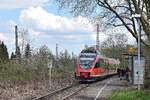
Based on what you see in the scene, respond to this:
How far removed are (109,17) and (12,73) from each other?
1046cm

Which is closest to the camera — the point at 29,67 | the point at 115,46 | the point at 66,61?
the point at 29,67

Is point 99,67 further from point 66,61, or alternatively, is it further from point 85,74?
point 66,61

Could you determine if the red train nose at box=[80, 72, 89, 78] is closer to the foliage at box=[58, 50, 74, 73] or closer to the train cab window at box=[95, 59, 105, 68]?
the train cab window at box=[95, 59, 105, 68]

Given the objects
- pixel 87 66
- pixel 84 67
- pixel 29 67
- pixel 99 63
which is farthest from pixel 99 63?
pixel 29 67

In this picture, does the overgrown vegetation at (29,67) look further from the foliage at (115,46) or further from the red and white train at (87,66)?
the foliage at (115,46)

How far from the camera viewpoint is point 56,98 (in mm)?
27547

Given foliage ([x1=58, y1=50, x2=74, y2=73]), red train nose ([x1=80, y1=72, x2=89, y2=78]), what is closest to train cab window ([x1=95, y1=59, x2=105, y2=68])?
red train nose ([x1=80, y1=72, x2=89, y2=78])

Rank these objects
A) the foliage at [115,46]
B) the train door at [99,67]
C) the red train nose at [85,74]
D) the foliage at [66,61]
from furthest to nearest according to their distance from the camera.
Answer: the foliage at [115,46]
the foliage at [66,61]
the train door at [99,67]
the red train nose at [85,74]

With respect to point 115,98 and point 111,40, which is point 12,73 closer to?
point 115,98

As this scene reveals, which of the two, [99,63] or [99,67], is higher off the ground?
[99,63]

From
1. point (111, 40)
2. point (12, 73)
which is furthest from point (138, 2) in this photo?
point (111, 40)

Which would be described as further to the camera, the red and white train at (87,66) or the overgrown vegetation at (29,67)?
the red and white train at (87,66)

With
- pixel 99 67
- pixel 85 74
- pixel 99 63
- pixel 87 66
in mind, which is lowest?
pixel 85 74

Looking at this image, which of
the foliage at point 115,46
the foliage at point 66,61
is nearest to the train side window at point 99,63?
the foliage at point 66,61
